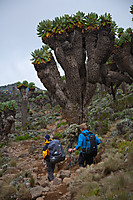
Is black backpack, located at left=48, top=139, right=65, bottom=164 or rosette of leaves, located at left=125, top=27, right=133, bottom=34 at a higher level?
rosette of leaves, located at left=125, top=27, right=133, bottom=34

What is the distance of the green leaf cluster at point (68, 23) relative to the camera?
32.5ft

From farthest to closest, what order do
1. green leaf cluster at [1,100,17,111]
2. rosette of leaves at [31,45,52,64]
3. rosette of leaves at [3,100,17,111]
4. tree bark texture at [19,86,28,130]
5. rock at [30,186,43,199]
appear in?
tree bark texture at [19,86,28,130]
rosette of leaves at [3,100,17,111]
green leaf cluster at [1,100,17,111]
rosette of leaves at [31,45,52,64]
rock at [30,186,43,199]

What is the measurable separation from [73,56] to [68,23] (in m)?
2.30

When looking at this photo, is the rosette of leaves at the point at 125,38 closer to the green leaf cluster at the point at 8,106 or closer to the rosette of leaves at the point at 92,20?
the rosette of leaves at the point at 92,20

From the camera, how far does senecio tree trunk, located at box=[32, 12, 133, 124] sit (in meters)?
10.0

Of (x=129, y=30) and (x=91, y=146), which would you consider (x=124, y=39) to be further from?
(x=91, y=146)

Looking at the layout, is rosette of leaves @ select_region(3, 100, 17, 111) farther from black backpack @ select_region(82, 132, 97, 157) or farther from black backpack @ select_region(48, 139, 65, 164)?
→ black backpack @ select_region(82, 132, 97, 157)

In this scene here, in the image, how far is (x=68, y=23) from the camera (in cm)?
1004

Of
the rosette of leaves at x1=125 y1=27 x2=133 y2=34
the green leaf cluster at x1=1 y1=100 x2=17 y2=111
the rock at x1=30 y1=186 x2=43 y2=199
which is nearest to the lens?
the rock at x1=30 y1=186 x2=43 y2=199

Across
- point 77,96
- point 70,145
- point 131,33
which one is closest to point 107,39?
point 131,33

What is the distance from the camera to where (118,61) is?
13.1 metres

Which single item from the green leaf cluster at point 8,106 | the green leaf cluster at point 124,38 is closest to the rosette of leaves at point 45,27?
the green leaf cluster at point 124,38

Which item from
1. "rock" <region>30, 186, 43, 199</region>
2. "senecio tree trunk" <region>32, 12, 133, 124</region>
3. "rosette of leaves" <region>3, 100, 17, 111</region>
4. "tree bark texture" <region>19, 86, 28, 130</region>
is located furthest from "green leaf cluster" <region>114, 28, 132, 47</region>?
"tree bark texture" <region>19, 86, 28, 130</region>

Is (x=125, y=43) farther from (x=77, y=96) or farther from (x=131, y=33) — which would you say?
(x=77, y=96)
